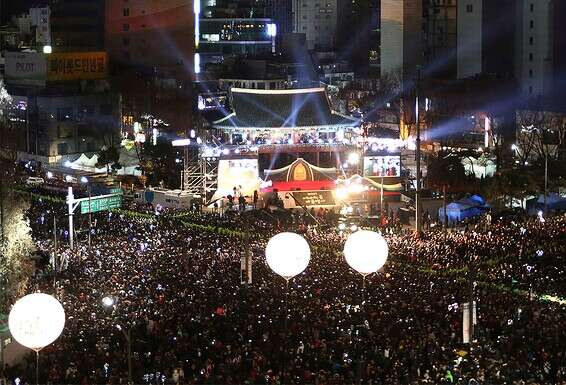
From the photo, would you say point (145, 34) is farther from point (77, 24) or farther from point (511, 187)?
point (511, 187)

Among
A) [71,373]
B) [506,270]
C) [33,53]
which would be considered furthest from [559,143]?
[71,373]

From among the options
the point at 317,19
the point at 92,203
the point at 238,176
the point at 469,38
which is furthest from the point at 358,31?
the point at 92,203

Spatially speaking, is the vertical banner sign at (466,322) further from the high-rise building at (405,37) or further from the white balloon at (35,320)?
the high-rise building at (405,37)

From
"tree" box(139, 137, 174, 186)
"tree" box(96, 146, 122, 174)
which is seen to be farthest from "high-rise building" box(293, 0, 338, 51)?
"tree" box(96, 146, 122, 174)

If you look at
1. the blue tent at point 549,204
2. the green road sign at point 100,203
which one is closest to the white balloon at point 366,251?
the green road sign at point 100,203

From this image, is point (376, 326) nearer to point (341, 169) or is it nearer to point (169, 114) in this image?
point (341, 169)

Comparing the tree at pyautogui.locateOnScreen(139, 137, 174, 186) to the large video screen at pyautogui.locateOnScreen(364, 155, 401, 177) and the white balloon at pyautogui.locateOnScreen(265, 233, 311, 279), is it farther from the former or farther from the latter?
the white balloon at pyautogui.locateOnScreen(265, 233, 311, 279)

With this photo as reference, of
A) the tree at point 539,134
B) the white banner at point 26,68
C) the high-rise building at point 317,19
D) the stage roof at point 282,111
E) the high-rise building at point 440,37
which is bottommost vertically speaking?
the tree at point 539,134
